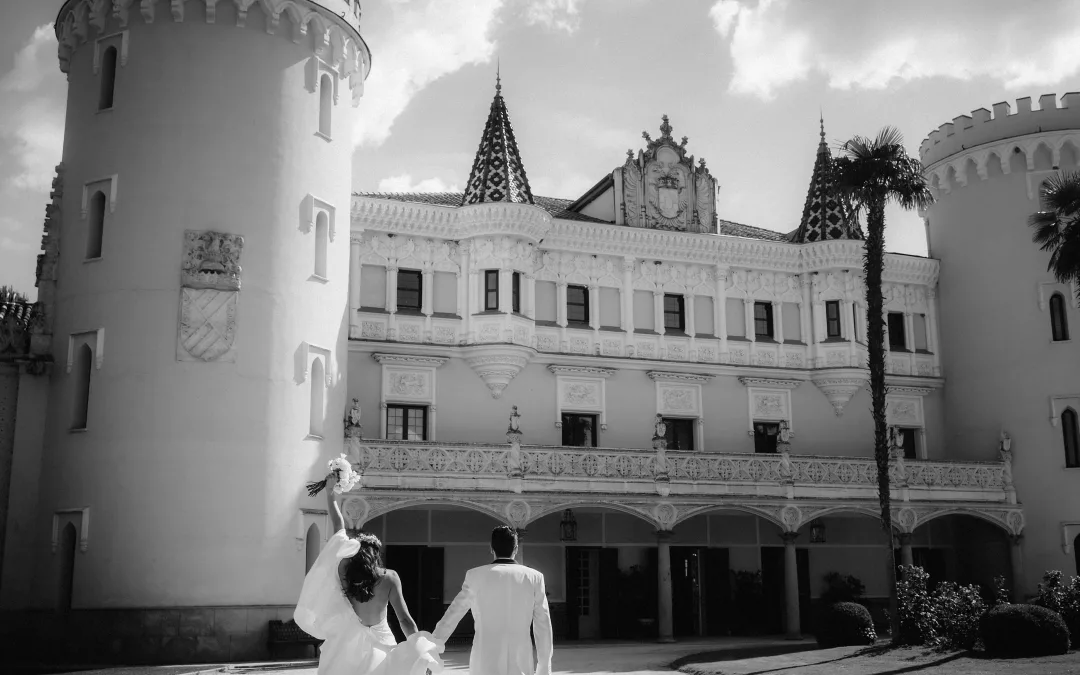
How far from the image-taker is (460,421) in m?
32.3

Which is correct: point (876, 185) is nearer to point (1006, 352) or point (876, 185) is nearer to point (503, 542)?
point (1006, 352)

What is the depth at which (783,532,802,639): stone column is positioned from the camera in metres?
31.0

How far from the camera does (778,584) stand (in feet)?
117

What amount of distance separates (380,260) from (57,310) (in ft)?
29.0

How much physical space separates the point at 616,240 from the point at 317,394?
1150 centimetres

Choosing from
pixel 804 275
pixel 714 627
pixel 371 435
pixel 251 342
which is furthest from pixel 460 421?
pixel 804 275

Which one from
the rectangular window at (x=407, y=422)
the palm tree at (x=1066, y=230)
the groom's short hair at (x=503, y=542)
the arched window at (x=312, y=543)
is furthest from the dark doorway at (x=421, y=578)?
the groom's short hair at (x=503, y=542)

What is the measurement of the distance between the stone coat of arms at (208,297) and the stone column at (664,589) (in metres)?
12.5

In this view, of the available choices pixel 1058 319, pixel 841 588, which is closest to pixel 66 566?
pixel 841 588

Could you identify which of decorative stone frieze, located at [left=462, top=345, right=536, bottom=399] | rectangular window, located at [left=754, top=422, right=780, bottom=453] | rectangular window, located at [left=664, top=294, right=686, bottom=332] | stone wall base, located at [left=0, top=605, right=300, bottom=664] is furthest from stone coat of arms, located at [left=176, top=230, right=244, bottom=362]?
rectangular window, located at [left=754, top=422, right=780, bottom=453]

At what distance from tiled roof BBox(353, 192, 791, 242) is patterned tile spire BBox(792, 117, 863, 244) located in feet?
3.95

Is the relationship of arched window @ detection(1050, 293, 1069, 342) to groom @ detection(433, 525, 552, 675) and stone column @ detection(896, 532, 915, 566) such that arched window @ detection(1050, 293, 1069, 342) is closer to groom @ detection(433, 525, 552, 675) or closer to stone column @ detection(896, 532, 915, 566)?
→ stone column @ detection(896, 532, 915, 566)

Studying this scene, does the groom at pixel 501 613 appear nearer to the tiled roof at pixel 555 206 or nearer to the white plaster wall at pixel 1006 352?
the tiled roof at pixel 555 206

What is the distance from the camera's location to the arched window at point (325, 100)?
95.2 feet
